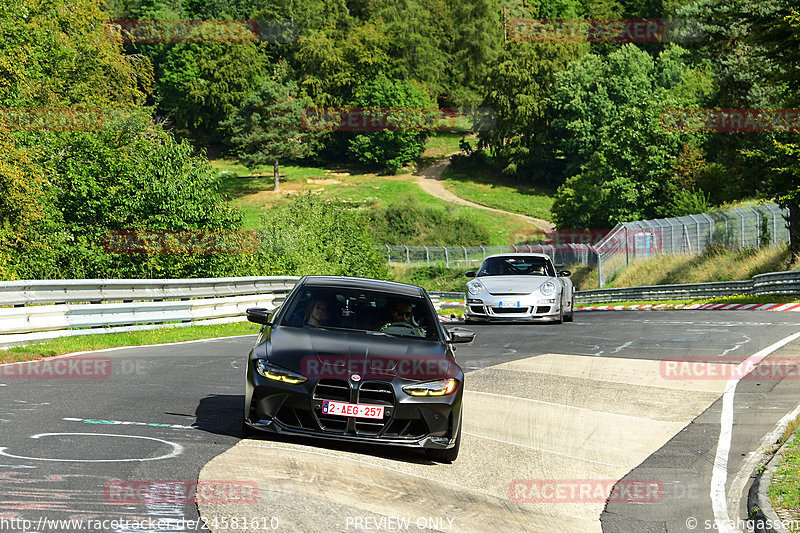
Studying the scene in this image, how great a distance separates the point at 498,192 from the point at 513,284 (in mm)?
83571

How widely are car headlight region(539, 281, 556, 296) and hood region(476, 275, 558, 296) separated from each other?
7 centimetres

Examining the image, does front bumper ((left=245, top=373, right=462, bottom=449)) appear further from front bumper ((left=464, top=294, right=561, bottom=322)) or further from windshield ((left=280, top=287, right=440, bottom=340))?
front bumper ((left=464, top=294, right=561, bottom=322))

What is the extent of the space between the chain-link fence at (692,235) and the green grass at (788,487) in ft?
110

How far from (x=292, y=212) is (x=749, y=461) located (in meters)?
45.6

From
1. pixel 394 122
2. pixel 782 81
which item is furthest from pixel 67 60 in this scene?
pixel 394 122

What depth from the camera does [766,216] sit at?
4156cm

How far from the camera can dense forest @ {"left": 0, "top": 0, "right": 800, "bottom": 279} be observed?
32.0m

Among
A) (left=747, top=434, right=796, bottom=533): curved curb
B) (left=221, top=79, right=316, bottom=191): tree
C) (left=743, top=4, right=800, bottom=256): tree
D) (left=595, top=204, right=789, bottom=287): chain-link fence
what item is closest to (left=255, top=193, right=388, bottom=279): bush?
(left=595, top=204, right=789, bottom=287): chain-link fence

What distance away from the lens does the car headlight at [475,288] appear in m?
21.6

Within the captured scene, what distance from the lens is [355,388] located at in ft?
24.9

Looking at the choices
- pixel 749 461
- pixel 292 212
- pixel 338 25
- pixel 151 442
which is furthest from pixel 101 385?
pixel 338 25

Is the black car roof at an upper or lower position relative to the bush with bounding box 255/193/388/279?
upper

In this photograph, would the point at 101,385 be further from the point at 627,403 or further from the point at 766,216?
the point at 766,216

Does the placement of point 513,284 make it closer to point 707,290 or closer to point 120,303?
point 120,303
